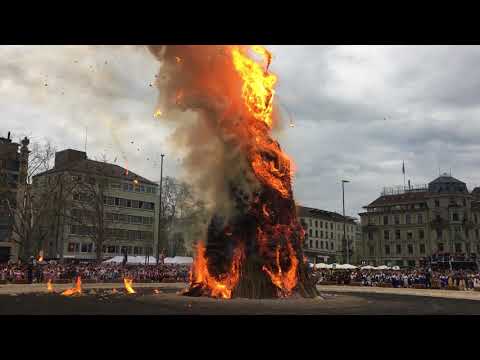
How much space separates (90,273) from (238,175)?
29946 millimetres

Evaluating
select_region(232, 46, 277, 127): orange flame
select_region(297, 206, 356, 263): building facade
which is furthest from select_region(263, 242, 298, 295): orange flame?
select_region(297, 206, 356, 263): building facade

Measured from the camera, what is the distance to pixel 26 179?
162 ft

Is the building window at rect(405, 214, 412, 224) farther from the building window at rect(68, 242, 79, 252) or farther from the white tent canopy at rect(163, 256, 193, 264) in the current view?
the building window at rect(68, 242, 79, 252)

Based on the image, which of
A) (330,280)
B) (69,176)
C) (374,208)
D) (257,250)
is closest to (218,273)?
(257,250)

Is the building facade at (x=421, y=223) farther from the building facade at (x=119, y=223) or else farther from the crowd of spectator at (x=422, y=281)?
the building facade at (x=119, y=223)

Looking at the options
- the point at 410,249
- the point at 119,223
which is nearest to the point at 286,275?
the point at 119,223

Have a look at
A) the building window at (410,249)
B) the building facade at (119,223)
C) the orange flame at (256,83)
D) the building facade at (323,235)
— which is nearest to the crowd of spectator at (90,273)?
the building facade at (119,223)

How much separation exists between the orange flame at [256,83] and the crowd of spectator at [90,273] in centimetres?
2852

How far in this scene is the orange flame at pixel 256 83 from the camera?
27.0m

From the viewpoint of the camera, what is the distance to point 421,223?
105 metres

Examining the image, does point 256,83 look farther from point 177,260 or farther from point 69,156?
point 69,156
